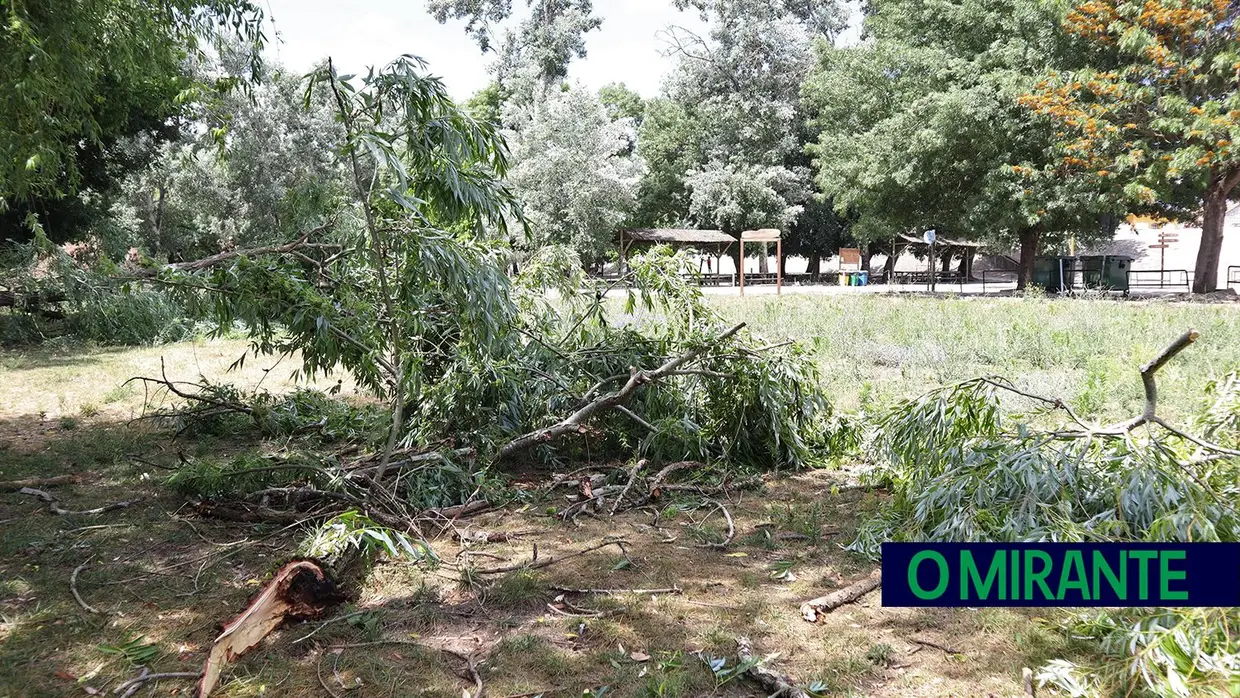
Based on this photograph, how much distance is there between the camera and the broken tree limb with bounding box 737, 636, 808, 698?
8.99 feet

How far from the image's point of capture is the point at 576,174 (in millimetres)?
30422

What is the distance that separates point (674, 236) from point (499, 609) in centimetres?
2634

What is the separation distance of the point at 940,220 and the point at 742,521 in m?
21.9

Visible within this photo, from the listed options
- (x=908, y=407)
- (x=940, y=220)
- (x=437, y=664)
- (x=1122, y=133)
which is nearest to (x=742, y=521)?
(x=908, y=407)

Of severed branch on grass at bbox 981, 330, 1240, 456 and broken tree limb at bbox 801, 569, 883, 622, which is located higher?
severed branch on grass at bbox 981, 330, 1240, 456

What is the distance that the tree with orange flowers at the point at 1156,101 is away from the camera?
15992 mm

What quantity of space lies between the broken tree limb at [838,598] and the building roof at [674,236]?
80.5ft

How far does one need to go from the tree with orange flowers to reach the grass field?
12.6 m

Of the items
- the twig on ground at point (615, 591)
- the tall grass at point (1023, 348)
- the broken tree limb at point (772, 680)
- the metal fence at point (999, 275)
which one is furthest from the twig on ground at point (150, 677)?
the metal fence at point (999, 275)

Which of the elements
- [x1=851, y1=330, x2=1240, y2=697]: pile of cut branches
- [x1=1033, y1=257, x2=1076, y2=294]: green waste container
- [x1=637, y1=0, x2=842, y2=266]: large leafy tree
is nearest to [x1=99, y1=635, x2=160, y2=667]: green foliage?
[x1=851, y1=330, x2=1240, y2=697]: pile of cut branches

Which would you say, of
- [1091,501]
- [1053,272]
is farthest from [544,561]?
[1053,272]

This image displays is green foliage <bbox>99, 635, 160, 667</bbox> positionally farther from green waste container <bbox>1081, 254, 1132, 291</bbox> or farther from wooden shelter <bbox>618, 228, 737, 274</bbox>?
wooden shelter <bbox>618, 228, 737, 274</bbox>

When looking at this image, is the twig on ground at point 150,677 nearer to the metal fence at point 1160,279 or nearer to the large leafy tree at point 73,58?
the large leafy tree at point 73,58

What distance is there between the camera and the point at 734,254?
39.2m
